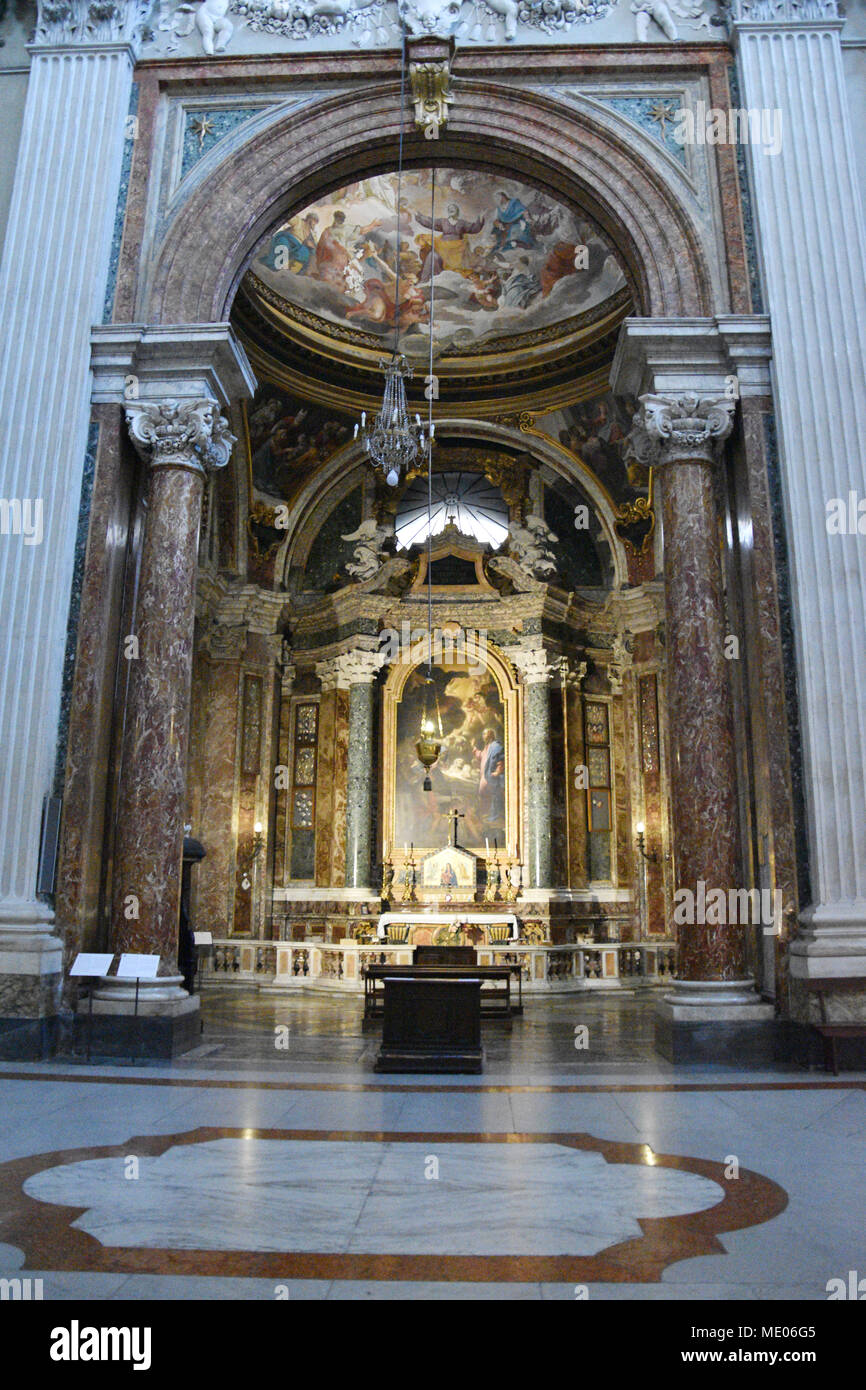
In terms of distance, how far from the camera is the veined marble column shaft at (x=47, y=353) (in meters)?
8.78

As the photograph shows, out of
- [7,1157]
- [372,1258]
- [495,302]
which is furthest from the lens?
[495,302]

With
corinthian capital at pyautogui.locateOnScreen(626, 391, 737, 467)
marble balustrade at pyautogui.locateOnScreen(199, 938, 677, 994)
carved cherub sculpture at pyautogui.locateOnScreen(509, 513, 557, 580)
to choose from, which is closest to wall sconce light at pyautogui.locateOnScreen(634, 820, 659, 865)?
marble balustrade at pyautogui.locateOnScreen(199, 938, 677, 994)

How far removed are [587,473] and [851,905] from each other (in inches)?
464

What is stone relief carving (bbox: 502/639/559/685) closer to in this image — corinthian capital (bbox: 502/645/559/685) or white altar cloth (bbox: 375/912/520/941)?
corinthian capital (bbox: 502/645/559/685)

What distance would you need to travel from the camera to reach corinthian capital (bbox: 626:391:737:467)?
926cm

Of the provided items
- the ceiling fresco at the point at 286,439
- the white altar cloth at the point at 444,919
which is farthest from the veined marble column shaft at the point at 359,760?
the ceiling fresco at the point at 286,439

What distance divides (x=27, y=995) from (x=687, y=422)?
7312 millimetres

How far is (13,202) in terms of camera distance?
32.9 ft

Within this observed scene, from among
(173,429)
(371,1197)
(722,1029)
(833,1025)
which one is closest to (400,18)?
(173,429)

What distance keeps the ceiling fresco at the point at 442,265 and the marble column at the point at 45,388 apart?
5439 millimetres

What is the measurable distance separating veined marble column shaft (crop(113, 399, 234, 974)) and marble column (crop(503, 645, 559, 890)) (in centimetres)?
886

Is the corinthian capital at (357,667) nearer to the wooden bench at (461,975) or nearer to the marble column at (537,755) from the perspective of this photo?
the marble column at (537,755)

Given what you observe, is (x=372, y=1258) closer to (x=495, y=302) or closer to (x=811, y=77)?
(x=811, y=77)
